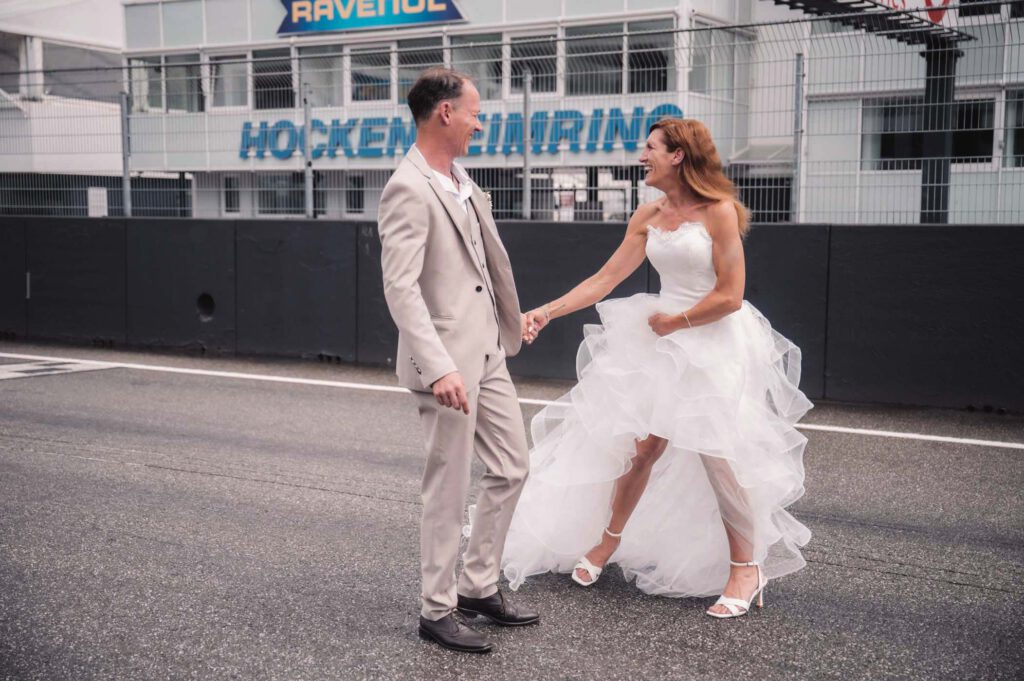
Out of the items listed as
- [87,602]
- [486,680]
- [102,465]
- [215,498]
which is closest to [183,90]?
[102,465]

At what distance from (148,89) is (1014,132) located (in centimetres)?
886

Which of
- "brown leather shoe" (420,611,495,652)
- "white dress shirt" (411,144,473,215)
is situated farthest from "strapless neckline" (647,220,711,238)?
"brown leather shoe" (420,611,495,652)

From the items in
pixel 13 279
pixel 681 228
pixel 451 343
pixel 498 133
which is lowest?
pixel 13 279

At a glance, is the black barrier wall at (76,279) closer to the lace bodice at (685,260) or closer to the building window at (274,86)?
the building window at (274,86)

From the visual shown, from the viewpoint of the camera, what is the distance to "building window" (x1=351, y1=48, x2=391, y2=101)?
12.6m

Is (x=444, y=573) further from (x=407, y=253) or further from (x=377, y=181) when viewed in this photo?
(x=377, y=181)

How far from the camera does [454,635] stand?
13.6ft

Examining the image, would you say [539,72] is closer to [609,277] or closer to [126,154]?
[126,154]

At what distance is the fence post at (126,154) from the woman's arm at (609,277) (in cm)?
890

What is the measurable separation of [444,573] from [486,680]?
455 mm

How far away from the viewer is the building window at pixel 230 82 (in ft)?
40.0

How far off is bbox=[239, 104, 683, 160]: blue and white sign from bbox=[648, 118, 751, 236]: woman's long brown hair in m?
5.98

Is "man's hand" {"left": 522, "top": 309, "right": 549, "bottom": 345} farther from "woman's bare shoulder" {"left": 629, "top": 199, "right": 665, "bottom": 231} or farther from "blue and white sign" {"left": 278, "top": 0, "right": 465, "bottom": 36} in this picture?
"blue and white sign" {"left": 278, "top": 0, "right": 465, "bottom": 36}

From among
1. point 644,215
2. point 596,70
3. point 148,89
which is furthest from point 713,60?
point 148,89
